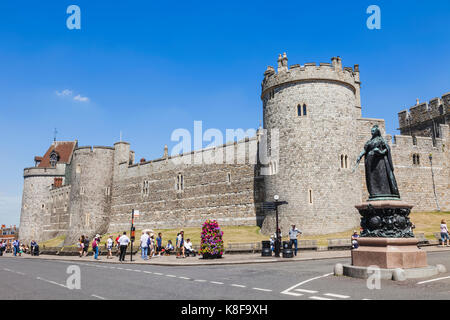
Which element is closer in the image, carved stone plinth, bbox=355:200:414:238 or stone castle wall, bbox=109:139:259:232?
carved stone plinth, bbox=355:200:414:238

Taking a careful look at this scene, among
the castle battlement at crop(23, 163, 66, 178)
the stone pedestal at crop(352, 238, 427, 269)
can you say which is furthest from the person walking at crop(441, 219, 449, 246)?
the castle battlement at crop(23, 163, 66, 178)

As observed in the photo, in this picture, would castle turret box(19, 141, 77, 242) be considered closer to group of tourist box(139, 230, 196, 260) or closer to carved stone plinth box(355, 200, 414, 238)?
group of tourist box(139, 230, 196, 260)

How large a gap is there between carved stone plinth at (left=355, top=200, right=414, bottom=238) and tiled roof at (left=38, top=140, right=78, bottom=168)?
6660 centimetres

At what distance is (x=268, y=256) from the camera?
18.9m

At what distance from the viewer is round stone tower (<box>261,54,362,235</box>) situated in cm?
2706

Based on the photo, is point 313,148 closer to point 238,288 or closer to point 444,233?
point 444,233

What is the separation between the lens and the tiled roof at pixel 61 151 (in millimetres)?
69213

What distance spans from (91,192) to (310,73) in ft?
111

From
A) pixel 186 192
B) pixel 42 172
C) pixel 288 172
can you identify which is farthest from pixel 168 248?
pixel 42 172

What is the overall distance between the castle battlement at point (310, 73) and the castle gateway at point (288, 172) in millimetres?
76

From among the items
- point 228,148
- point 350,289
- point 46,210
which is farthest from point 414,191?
point 46,210

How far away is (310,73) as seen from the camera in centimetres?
2864
